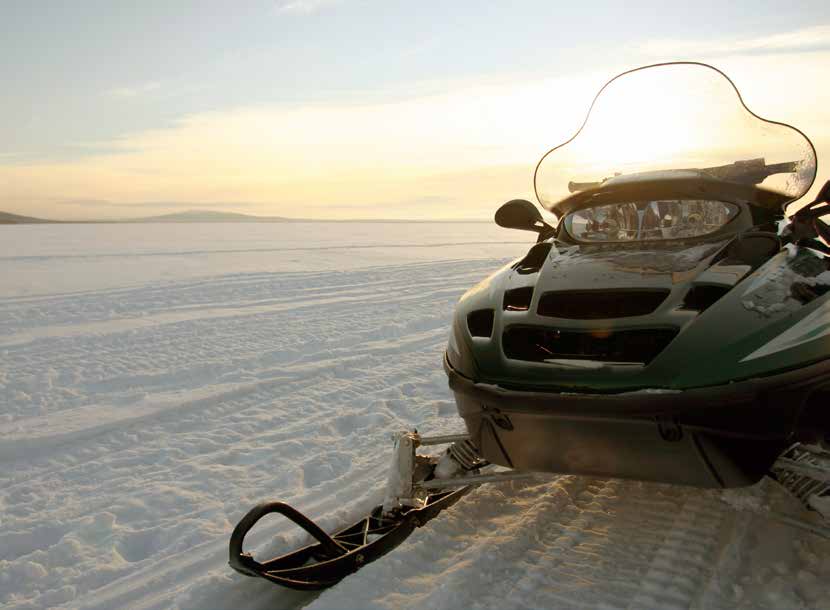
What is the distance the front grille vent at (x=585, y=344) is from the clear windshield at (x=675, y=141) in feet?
3.19

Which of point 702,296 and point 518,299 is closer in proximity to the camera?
point 702,296

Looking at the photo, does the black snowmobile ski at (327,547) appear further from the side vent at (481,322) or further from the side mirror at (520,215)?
the side mirror at (520,215)

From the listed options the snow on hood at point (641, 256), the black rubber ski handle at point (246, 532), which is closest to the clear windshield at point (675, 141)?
the snow on hood at point (641, 256)

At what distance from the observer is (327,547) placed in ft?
9.13

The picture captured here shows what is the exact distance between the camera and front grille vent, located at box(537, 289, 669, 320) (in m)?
2.36

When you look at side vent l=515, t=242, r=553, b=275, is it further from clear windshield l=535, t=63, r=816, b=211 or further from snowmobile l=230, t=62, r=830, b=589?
clear windshield l=535, t=63, r=816, b=211

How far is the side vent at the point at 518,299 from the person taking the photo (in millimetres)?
2629

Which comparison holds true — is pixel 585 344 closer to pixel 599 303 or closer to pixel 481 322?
pixel 599 303

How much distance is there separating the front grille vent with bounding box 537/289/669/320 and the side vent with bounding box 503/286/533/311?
0.08 m

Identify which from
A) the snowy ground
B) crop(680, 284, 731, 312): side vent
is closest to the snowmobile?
crop(680, 284, 731, 312): side vent

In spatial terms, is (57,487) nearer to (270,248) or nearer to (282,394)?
(282,394)

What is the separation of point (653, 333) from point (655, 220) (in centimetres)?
75

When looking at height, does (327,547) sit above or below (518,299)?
below

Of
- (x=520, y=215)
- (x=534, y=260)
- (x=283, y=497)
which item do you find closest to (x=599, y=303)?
(x=534, y=260)
